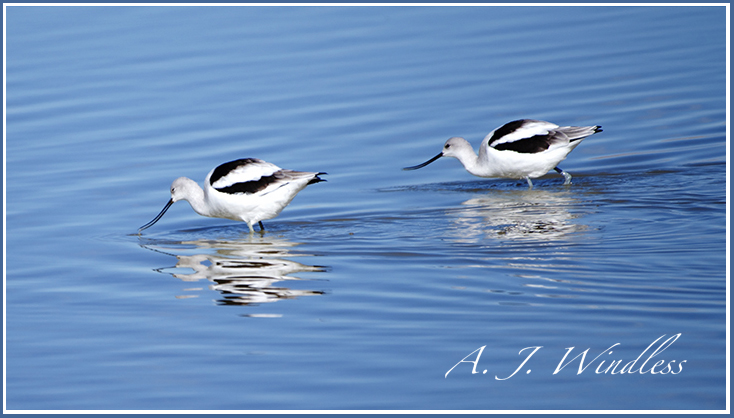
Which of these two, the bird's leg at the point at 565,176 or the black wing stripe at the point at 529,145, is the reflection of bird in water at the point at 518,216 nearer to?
the bird's leg at the point at 565,176

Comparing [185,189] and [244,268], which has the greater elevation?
[185,189]

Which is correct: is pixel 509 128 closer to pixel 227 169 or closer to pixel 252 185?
pixel 252 185

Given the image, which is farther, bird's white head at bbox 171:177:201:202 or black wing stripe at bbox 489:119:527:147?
black wing stripe at bbox 489:119:527:147

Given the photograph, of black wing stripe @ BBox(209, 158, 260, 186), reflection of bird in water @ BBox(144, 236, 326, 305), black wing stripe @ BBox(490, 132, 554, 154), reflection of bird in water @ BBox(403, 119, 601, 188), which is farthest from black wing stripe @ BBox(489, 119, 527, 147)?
reflection of bird in water @ BBox(144, 236, 326, 305)

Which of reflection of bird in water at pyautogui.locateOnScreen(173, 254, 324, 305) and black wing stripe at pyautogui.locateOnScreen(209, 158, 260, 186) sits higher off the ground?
black wing stripe at pyautogui.locateOnScreen(209, 158, 260, 186)

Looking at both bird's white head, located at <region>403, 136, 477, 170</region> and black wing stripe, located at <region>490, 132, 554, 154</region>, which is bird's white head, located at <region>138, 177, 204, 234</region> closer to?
bird's white head, located at <region>403, 136, 477, 170</region>

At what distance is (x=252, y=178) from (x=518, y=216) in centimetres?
253

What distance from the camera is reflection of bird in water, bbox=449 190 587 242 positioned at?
8.73m

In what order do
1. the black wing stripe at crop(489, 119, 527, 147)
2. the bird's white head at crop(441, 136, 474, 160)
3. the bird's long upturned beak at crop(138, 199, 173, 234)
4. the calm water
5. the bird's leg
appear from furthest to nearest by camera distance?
the bird's white head at crop(441, 136, 474, 160) → the black wing stripe at crop(489, 119, 527, 147) → the bird's leg → the bird's long upturned beak at crop(138, 199, 173, 234) → the calm water

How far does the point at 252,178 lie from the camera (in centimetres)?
941

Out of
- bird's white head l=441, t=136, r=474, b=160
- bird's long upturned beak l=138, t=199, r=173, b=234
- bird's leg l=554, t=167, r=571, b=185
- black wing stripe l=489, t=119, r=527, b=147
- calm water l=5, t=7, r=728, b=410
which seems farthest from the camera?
bird's white head l=441, t=136, r=474, b=160

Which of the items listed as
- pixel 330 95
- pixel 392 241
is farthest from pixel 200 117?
pixel 392 241

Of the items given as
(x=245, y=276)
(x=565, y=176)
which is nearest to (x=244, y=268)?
(x=245, y=276)

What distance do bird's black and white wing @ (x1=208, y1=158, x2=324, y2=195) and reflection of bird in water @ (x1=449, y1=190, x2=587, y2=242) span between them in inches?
61.0
